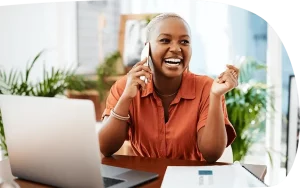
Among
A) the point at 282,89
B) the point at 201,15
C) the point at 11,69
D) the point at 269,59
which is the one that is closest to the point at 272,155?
the point at 282,89

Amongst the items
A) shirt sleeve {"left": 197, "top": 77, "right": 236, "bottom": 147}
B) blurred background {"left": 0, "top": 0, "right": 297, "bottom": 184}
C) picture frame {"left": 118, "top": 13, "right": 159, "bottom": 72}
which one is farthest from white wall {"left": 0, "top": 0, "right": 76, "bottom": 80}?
shirt sleeve {"left": 197, "top": 77, "right": 236, "bottom": 147}

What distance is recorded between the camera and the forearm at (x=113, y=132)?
59.4 inches

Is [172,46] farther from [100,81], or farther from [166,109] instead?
[100,81]

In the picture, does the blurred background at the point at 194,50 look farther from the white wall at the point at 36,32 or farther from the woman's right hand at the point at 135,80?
the woman's right hand at the point at 135,80

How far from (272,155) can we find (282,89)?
51cm

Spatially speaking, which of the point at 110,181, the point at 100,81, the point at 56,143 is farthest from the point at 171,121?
the point at 100,81

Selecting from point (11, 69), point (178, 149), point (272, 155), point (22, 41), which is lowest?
point (272, 155)

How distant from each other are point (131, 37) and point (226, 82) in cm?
222

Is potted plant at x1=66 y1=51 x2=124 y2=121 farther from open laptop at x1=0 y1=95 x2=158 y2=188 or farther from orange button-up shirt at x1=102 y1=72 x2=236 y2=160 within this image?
open laptop at x1=0 y1=95 x2=158 y2=188

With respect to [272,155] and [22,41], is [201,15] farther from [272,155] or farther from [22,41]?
[22,41]

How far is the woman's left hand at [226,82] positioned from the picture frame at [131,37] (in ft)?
6.79

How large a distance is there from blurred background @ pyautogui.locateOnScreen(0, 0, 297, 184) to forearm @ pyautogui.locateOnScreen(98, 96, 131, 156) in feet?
4.57

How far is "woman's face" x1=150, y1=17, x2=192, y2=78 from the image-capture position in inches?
61.1

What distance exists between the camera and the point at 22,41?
3469 millimetres
